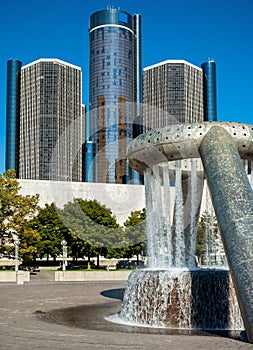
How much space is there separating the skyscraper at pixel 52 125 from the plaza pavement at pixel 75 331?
116432 mm

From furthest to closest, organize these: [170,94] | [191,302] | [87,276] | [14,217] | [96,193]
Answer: [170,94]
[96,193]
[14,217]
[87,276]
[191,302]

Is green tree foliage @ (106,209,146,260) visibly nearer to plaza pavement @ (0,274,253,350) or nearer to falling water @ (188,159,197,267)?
plaza pavement @ (0,274,253,350)

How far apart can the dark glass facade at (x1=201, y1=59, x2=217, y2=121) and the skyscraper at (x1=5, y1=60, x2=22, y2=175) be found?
57.7m

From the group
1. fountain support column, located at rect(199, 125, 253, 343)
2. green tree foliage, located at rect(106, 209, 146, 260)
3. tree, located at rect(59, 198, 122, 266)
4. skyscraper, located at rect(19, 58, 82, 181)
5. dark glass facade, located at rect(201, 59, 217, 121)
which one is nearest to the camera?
fountain support column, located at rect(199, 125, 253, 343)

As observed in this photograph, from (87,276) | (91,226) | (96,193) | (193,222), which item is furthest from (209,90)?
(193,222)

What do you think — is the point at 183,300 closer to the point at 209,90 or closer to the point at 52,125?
the point at 52,125

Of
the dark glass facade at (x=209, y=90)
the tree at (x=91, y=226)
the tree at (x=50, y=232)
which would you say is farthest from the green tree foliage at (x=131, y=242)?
the dark glass facade at (x=209, y=90)

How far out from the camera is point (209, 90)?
173375mm

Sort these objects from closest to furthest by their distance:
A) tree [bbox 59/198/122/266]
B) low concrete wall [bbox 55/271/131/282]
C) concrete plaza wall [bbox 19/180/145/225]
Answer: low concrete wall [bbox 55/271/131/282] < tree [bbox 59/198/122/266] < concrete plaza wall [bbox 19/180/145/225]

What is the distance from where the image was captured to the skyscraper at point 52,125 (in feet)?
458

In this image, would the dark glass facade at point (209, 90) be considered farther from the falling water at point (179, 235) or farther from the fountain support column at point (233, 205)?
the fountain support column at point (233, 205)

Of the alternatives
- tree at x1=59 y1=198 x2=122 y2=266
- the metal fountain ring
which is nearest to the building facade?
tree at x1=59 y1=198 x2=122 y2=266

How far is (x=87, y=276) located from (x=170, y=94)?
106m

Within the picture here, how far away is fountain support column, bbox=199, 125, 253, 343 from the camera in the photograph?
973 cm
